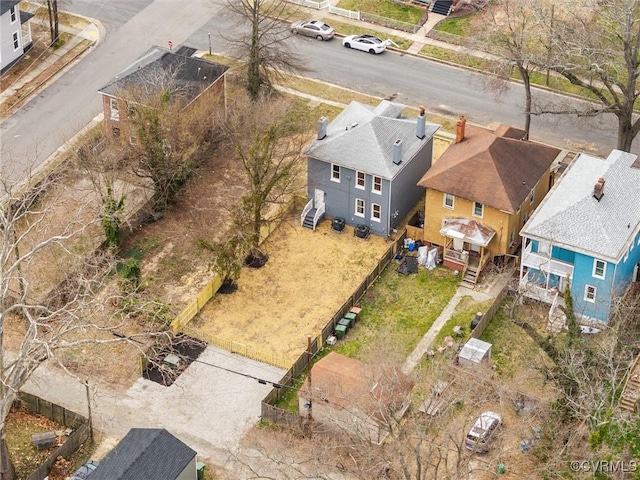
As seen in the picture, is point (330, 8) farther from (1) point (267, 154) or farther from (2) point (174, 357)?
(2) point (174, 357)

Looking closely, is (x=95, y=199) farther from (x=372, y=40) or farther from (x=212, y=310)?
(x=372, y=40)

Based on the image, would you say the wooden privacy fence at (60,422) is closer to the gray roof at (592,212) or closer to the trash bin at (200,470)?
the trash bin at (200,470)

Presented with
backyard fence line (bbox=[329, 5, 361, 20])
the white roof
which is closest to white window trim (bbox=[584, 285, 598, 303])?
the white roof

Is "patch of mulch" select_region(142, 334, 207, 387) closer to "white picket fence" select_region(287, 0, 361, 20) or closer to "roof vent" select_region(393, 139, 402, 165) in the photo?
"roof vent" select_region(393, 139, 402, 165)

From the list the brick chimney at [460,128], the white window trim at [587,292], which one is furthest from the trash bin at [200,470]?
the brick chimney at [460,128]

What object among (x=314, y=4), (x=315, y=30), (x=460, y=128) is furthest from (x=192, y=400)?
(x=314, y=4)

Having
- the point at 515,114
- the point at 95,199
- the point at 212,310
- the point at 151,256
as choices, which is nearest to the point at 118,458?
the point at 212,310

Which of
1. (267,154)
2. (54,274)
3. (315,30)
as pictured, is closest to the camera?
(267,154)
